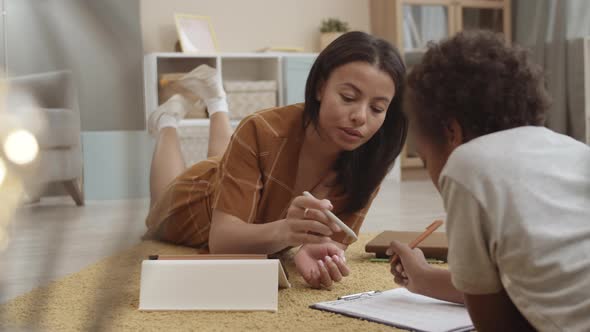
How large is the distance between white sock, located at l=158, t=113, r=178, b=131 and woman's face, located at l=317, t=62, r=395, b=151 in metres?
0.79

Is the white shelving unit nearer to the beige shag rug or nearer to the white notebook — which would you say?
the beige shag rug

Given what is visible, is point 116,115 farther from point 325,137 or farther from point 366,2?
point 366,2

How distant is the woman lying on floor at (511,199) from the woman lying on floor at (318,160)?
37 centimetres

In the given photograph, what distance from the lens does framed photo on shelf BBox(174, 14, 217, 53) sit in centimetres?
348

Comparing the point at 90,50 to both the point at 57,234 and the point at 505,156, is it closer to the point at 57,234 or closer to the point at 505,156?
the point at 57,234

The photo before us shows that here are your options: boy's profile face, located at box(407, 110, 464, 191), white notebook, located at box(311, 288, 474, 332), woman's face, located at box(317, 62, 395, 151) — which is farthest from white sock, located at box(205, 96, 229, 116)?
boy's profile face, located at box(407, 110, 464, 191)

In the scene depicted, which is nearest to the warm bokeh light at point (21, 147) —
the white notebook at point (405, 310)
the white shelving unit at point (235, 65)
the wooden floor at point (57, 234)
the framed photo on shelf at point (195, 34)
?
the wooden floor at point (57, 234)

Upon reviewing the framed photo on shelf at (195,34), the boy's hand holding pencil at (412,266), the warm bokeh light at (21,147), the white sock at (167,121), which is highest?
the framed photo on shelf at (195,34)

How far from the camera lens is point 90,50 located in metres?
0.19

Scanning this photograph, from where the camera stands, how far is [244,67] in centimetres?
377

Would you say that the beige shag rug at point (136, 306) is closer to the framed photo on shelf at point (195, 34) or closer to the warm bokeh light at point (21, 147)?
the warm bokeh light at point (21, 147)

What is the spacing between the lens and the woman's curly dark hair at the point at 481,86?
0.74 m

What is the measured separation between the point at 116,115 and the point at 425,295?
858mm

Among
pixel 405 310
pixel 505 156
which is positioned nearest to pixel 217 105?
pixel 405 310
